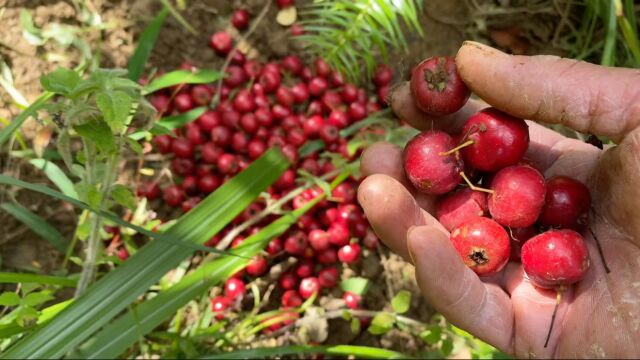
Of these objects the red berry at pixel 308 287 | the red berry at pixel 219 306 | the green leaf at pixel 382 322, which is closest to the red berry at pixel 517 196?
the green leaf at pixel 382 322

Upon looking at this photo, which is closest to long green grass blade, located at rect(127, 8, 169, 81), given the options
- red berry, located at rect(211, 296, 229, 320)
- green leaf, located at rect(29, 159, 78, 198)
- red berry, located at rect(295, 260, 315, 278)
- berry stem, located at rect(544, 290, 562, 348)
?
green leaf, located at rect(29, 159, 78, 198)

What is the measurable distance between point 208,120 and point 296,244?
0.94 meters

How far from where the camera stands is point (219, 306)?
10.3 ft

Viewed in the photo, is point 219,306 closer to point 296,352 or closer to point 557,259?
point 296,352

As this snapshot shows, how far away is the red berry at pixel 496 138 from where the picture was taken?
2.23 meters

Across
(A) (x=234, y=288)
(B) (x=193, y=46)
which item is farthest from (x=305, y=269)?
(B) (x=193, y=46)

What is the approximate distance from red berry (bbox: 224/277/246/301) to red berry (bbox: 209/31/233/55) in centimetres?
148

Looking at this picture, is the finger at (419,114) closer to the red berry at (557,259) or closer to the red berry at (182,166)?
the red berry at (557,259)

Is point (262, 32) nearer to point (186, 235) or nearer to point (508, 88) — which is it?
point (186, 235)

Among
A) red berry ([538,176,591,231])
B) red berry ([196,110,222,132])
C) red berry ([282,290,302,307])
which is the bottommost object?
red berry ([282,290,302,307])

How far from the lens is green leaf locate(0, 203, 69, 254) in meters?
2.88

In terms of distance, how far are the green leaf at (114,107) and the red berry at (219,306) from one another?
4.69 feet

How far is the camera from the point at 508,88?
7.19 feet

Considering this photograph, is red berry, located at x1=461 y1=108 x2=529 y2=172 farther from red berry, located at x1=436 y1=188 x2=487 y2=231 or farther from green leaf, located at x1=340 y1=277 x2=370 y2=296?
green leaf, located at x1=340 y1=277 x2=370 y2=296
